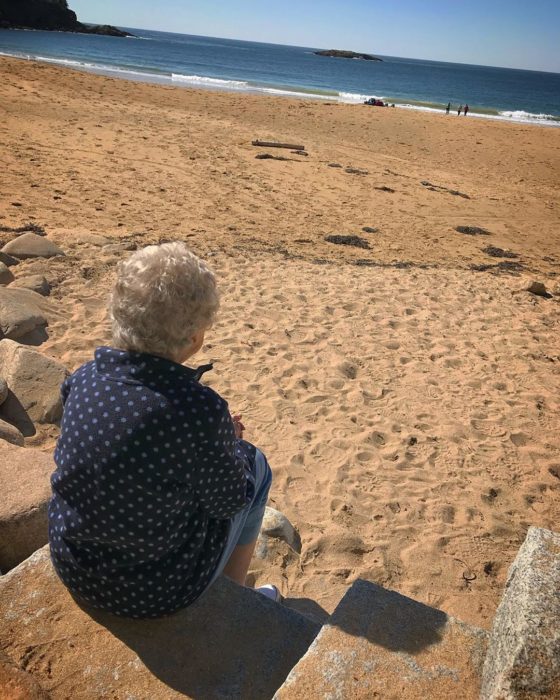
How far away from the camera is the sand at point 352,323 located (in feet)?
10.6

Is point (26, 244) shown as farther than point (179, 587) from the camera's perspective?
Yes

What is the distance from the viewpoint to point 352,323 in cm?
545

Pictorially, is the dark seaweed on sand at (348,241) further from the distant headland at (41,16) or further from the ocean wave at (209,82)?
the distant headland at (41,16)

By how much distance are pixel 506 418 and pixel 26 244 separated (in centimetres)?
503

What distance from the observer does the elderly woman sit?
1531mm

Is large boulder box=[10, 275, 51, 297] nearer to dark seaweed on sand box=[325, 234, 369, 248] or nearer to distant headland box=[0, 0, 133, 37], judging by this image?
dark seaweed on sand box=[325, 234, 369, 248]

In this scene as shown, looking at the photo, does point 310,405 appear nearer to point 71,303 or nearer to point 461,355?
point 461,355

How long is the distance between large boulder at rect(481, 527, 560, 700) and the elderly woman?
0.85 m

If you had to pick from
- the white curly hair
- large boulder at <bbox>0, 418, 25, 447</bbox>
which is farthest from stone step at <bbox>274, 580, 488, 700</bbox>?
large boulder at <bbox>0, 418, 25, 447</bbox>

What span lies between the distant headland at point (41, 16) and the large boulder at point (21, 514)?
81.3 m

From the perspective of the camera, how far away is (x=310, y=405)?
4184 mm

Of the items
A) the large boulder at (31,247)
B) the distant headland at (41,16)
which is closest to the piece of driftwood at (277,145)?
the large boulder at (31,247)

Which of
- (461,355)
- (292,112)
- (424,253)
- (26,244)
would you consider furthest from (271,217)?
(292,112)

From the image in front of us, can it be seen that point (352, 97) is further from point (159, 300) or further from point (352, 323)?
point (159, 300)
